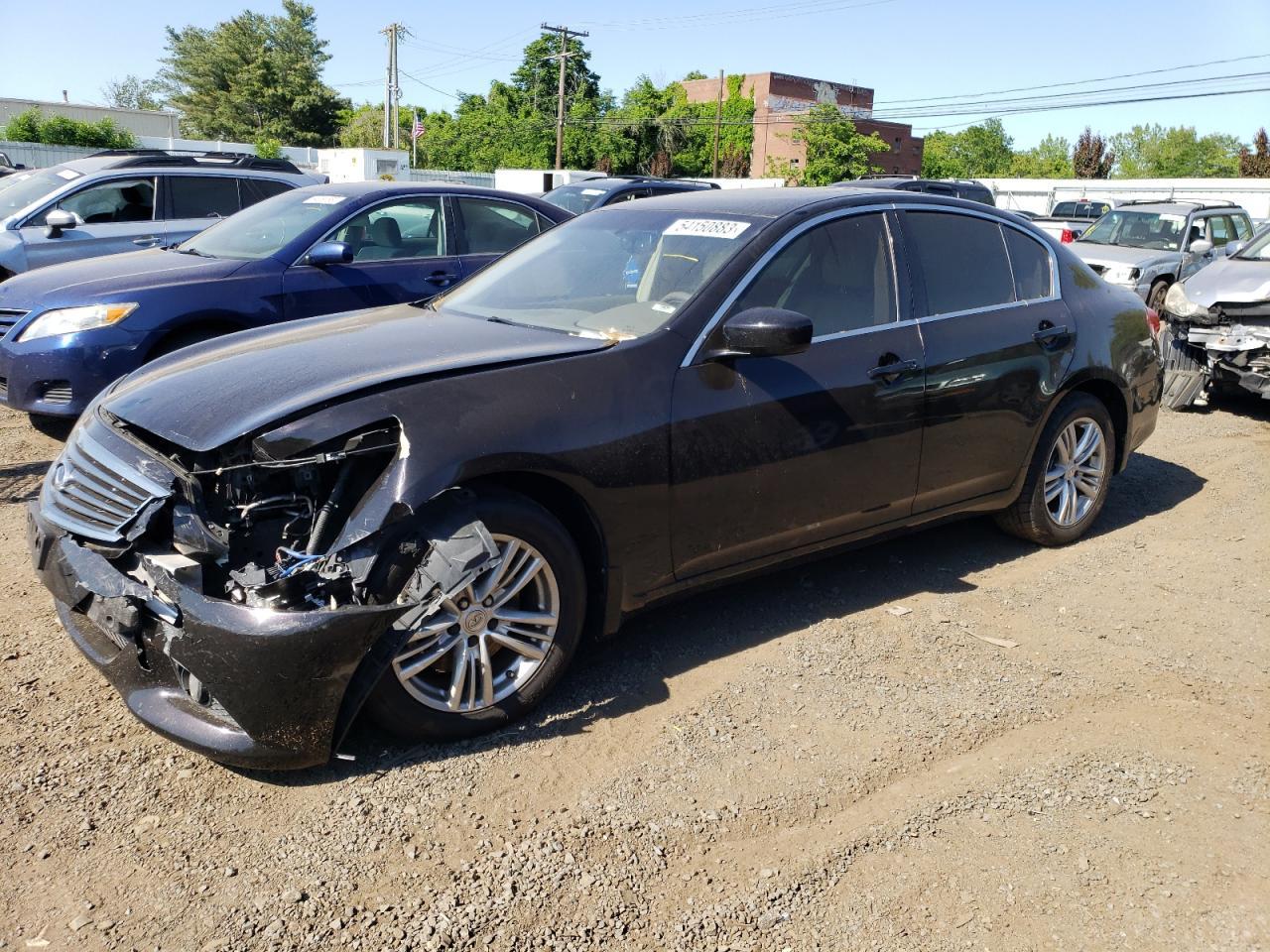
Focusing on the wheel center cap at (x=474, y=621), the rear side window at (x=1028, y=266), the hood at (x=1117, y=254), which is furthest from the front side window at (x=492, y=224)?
the hood at (x=1117, y=254)

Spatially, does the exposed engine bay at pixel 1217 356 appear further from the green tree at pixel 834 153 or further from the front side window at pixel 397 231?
the green tree at pixel 834 153

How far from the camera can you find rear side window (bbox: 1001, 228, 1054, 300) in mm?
5062

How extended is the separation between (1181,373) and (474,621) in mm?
8194

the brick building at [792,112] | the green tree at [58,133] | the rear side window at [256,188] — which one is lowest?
the rear side window at [256,188]

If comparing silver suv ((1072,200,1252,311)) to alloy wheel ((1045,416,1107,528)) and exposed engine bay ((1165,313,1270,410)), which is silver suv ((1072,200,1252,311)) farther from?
alloy wheel ((1045,416,1107,528))

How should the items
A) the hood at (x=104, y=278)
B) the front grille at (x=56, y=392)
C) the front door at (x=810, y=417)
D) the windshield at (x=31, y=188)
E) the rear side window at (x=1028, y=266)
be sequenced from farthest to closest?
the windshield at (x=31, y=188) → the hood at (x=104, y=278) → the front grille at (x=56, y=392) → the rear side window at (x=1028, y=266) → the front door at (x=810, y=417)

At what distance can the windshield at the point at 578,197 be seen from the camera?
1305cm

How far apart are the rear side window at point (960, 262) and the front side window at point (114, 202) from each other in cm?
828

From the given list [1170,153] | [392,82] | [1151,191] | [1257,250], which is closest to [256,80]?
[392,82]

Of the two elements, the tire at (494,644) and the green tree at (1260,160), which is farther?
the green tree at (1260,160)

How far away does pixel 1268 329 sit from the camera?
8.65m

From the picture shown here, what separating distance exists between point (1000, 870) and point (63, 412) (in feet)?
18.7

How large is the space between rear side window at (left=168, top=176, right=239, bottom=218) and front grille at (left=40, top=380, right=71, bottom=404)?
4.61 meters

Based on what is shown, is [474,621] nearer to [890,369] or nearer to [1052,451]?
[890,369]
